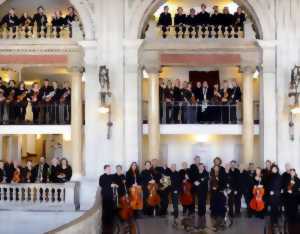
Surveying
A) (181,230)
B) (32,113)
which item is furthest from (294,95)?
(32,113)

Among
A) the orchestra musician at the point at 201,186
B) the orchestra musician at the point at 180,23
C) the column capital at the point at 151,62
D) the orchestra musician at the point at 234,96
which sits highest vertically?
the orchestra musician at the point at 180,23

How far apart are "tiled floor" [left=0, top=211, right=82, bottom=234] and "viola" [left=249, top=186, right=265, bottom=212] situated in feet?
15.4

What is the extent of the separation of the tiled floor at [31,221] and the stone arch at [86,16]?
194 inches

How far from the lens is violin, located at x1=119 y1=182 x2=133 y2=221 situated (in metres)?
13.9

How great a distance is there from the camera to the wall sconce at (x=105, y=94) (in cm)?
1638

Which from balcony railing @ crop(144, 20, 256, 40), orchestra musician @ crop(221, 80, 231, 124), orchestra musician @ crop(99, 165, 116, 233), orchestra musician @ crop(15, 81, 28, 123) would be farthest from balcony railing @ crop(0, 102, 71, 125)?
orchestra musician @ crop(221, 80, 231, 124)

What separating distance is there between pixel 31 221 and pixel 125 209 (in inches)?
131

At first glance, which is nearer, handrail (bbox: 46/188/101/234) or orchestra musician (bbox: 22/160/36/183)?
handrail (bbox: 46/188/101/234)

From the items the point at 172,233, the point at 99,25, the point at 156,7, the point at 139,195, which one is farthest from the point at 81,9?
the point at 172,233

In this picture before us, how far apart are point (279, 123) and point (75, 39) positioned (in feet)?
20.1

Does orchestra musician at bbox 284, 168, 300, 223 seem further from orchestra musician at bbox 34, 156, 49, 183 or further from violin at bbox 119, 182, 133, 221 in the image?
orchestra musician at bbox 34, 156, 49, 183

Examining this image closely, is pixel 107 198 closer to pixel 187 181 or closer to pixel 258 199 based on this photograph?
pixel 187 181

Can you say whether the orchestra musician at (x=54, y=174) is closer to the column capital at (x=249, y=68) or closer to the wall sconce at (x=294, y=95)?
the column capital at (x=249, y=68)

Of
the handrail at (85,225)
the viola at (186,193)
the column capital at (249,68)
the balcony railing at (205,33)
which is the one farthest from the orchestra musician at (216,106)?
the handrail at (85,225)
